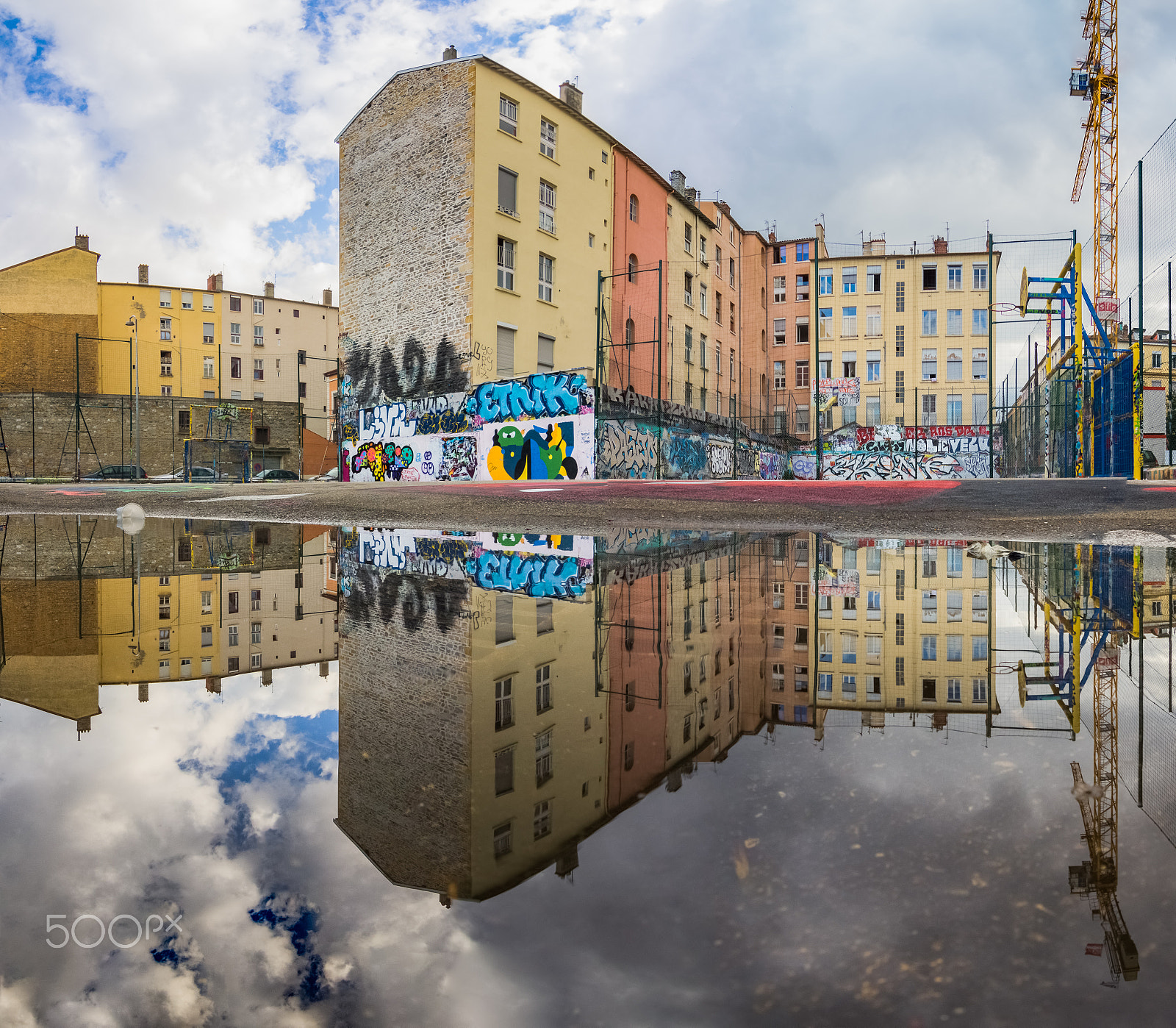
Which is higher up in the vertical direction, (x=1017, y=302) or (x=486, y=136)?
(x=486, y=136)

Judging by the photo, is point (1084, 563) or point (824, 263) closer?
point (1084, 563)

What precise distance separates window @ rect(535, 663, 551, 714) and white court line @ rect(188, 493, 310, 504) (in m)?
11.6

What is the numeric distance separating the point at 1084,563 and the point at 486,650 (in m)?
4.03

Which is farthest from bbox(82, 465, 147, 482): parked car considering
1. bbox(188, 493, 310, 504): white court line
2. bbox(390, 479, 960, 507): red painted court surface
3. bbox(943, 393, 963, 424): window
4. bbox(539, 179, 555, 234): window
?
bbox(943, 393, 963, 424): window

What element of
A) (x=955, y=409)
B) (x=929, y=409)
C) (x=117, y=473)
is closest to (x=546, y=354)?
(x=117, y=473)

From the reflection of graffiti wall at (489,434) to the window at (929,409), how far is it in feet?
74.6

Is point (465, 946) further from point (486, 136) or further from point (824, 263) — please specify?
point (824, 263)

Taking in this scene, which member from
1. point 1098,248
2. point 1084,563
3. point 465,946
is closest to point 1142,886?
point 465,946

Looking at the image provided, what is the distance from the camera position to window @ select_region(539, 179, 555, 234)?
79.9 feet

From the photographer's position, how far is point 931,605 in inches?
125

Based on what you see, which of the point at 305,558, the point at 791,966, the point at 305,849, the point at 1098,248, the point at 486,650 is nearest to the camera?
the point at 791,966

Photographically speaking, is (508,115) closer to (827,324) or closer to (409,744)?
(409,744)

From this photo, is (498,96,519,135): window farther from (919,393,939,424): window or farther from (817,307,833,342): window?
(817,307,833,342): window

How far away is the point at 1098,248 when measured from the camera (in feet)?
92.6
